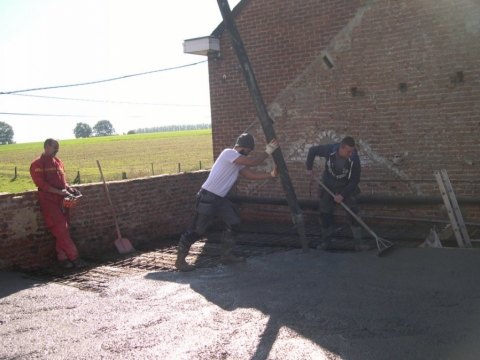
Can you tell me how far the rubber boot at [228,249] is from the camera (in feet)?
27.3

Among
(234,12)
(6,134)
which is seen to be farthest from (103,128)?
(234,12)

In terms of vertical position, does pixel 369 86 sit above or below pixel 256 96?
above

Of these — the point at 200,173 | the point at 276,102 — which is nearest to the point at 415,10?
the point at 276,102

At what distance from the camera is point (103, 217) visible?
10.1m

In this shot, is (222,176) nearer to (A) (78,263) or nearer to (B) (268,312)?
(B) (268,312)

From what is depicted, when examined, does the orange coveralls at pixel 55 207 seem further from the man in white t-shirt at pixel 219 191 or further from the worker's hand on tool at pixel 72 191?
the man in white t-shirt at pixel 219 191

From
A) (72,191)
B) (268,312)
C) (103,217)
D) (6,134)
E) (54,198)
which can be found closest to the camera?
(268,312)

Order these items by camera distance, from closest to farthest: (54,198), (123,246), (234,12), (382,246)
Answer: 1. (382,246)
2. (54,198)
3. (123,246)
4. (234,12)

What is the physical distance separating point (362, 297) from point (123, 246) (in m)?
4.89

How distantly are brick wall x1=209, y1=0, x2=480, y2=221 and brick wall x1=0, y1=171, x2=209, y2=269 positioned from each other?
170cm

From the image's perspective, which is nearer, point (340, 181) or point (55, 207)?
point (340, 181)

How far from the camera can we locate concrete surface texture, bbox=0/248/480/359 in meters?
5.09

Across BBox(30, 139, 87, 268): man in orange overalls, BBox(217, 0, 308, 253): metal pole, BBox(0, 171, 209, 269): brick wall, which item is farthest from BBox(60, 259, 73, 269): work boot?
BBox(217, 0, 308, 253): metal pole

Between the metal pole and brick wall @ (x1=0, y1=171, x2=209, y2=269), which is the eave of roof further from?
the metal pole
